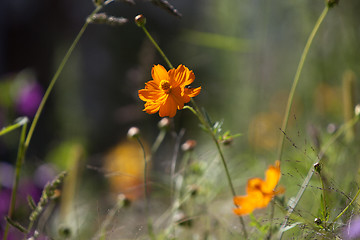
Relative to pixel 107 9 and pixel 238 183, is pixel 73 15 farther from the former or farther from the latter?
pixel 238 183

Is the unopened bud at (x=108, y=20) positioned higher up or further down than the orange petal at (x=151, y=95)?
higher up

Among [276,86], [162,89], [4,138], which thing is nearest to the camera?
[162,89]

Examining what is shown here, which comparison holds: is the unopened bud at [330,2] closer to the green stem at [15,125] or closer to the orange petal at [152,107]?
the orange petal at [152,107]

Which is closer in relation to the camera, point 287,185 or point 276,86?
point 287,185

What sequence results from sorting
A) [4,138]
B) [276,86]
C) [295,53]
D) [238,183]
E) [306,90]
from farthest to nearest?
[276,86], [295,53], [306,90], [4,138], [238,183]

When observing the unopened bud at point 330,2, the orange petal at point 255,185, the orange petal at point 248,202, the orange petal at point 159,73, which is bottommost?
the orange petal at point 248,202

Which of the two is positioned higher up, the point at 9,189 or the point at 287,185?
the point at 287,185

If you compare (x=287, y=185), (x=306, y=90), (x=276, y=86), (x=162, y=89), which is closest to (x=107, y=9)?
(x=276, y=86)

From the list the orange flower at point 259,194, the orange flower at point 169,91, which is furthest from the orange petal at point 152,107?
the orange flower at point 259,194

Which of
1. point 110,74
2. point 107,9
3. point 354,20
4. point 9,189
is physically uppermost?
point 354,20
